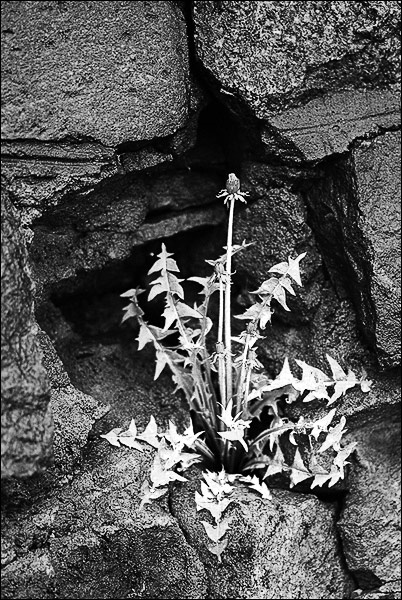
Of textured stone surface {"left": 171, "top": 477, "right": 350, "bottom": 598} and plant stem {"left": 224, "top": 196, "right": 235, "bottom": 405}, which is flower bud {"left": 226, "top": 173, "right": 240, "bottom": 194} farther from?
textured stone surface {"left": 171, "top": 477, "right": 350, "bottom": 598}

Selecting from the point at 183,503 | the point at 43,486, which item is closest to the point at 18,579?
the point at 43,486

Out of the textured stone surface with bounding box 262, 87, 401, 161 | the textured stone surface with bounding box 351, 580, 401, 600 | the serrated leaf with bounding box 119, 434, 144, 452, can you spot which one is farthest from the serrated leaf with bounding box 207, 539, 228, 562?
the textured stone surface with bounding box 262, 87, 401, 161

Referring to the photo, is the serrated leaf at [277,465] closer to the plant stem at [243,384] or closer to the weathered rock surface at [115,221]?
the plant stem at [243,384]

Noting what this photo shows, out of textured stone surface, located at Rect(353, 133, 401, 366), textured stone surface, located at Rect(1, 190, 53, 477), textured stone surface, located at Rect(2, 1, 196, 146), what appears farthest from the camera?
textured stone surface, located at Rect(353, 133, 401, 366)

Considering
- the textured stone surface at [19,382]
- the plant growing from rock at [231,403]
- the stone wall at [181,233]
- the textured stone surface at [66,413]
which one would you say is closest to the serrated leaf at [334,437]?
the plant growing from rock at [231,403]

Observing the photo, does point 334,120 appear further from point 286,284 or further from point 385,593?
point 385,593

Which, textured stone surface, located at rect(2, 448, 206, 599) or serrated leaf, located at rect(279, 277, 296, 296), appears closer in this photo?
textured stone surface, located at rect(2, 448, 206, 599)

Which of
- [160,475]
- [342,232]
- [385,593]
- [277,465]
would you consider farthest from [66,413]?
[385,593]
